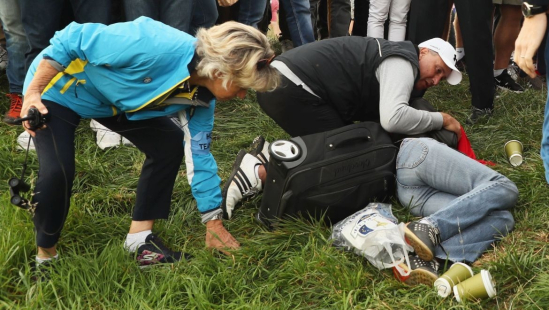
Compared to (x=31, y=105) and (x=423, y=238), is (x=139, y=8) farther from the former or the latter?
(x=423, y=238)

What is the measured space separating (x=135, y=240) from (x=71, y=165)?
554 millimetres

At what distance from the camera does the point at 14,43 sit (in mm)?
4156

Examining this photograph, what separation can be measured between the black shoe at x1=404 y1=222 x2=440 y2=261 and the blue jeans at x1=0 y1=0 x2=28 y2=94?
2.99 meters

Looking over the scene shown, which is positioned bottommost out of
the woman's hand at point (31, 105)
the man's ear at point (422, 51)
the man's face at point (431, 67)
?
the man's face at point (431, 67)

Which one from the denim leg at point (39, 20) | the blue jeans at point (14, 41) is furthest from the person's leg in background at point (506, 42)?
the blue jeans at point (14, 41)

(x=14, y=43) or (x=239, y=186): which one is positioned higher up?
(x=14, y=43)

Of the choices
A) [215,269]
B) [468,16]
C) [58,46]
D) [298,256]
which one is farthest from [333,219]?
[468,16]

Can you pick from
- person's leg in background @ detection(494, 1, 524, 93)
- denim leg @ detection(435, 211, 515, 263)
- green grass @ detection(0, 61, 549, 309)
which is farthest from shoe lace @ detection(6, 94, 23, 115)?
person's leg in background @ detection(494, 1, 524, 93)

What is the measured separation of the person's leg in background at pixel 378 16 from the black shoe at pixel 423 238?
122 inches

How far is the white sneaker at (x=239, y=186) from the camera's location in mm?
3371

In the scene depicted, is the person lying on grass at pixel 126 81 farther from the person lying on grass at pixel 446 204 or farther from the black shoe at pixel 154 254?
the person lying on grass at pixel 446 204

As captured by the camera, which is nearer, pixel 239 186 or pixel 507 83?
pixel 239 186

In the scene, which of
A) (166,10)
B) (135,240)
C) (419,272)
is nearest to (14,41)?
(166,10)

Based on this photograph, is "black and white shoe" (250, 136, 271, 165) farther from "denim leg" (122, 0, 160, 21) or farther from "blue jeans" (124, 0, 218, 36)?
"denim leg" (122, 0, 160, 21)
